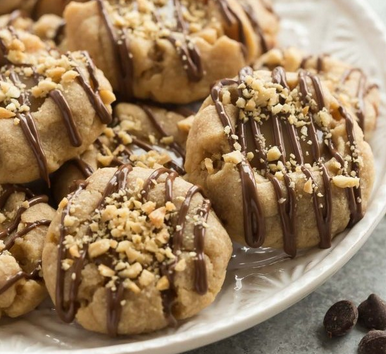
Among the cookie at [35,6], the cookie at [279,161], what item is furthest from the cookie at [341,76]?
the cookie at [35,6]

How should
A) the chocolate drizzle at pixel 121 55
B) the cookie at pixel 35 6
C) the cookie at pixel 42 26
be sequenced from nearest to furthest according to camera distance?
the chocolate drizzle at pixel 121 55
the cookie at pixel 42 26
the cookie at pixel 35 6

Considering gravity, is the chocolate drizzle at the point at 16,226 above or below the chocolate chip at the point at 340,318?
above

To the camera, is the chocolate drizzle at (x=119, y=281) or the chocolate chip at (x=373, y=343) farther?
the chocolate chip at (x=373, y=343)

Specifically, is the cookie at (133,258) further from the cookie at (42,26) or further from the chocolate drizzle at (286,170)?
the cookie at (42,26)

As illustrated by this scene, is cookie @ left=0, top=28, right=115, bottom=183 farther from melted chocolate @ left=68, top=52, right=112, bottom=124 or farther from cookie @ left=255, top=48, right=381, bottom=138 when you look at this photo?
cookie @ left=255, top=48, right=381, bottom=138

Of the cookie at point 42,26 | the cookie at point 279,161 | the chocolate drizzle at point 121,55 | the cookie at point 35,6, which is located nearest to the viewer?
the cookie at point 279,161

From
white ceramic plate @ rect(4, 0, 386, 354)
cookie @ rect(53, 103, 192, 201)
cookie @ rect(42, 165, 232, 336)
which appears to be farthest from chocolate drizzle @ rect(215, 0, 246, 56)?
cookie @ rect(42, 165, 232, 336)

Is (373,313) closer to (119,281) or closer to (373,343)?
(373,343)
